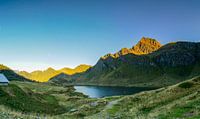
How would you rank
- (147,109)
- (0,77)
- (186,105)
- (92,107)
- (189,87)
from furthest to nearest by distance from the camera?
(0,77)
(92,107)
(189,87)
(147,109)
(186,105)

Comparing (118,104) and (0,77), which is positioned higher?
(0,77)

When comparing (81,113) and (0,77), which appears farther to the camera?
(0,77)

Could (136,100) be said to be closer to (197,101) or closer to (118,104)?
(118,104)

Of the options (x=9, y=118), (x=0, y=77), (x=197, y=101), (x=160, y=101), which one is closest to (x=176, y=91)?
(x=160, y=101)

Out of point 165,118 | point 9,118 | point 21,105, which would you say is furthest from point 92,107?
point 9,118

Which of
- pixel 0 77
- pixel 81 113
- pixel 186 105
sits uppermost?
pixel 0 77

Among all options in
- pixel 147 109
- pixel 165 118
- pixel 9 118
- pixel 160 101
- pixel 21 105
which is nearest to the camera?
pixel 9 118

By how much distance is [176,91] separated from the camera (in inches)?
2579

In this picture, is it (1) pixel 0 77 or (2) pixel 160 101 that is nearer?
(2) pixel 160 101

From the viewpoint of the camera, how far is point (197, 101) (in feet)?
139

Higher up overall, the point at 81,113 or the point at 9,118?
the point at 9,118

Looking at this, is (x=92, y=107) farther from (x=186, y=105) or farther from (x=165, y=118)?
(x=165, y=118)

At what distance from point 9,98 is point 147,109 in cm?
3483

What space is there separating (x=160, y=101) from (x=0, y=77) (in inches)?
2502
